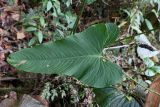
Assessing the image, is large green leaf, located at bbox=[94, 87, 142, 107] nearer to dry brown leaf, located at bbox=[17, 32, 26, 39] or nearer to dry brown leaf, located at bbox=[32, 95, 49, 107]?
dry brown leaf, located at bbox=[32, 95, 49, 107]

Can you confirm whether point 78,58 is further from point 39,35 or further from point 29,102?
point 39,35

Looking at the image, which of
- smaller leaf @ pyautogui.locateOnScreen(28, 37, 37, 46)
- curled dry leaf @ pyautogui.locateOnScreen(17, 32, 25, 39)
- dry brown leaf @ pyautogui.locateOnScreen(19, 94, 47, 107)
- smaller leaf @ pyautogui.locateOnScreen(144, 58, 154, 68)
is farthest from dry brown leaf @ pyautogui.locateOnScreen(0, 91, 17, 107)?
smaller leaf @ pyautogui.locateOnScreen(144, 58, 154, 68)

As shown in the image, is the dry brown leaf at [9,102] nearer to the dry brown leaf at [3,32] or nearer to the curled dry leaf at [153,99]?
the dry brown leaf at [3,32]

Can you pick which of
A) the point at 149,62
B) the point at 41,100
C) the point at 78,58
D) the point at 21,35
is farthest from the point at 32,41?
the point at 149,62

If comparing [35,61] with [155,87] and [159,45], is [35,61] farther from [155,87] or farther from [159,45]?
[159,45]

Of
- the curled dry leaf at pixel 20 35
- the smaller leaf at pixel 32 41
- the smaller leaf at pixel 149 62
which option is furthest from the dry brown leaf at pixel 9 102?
the smaller leaf at pixel 149 62

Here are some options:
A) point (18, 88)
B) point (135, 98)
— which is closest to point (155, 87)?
point (135, 98)
